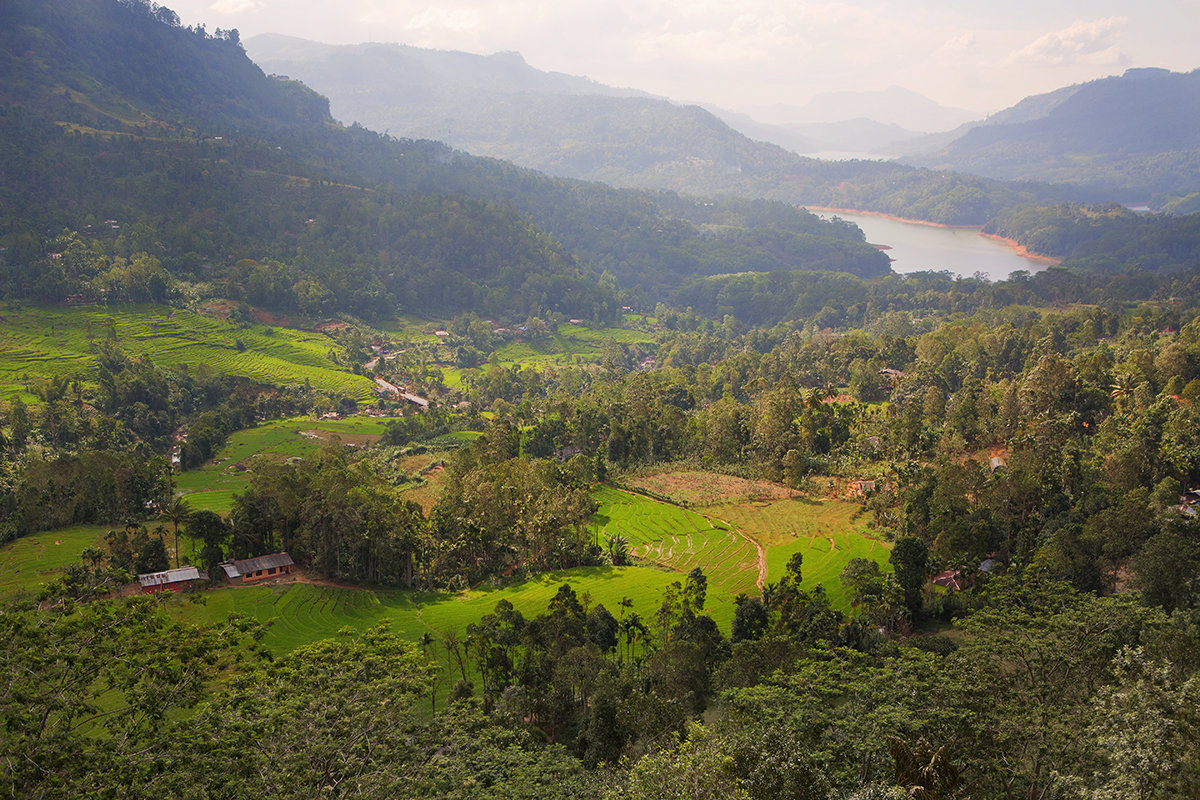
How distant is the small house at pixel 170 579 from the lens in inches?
1404

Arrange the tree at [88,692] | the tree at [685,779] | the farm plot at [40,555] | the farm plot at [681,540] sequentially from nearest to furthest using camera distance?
1. the tree at [88,692]
2. the tree at [685,779]
3. the farm plot at [40,555]
4. the farm plot at [681,540]

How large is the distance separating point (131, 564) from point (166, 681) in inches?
900

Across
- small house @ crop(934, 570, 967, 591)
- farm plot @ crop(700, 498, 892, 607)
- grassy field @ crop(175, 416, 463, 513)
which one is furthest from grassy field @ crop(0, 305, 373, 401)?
small house @ crop(934, 570, 967, 591)

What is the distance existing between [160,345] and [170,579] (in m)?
57.4

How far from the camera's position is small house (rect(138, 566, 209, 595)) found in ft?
117

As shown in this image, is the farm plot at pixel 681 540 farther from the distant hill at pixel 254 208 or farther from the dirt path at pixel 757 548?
the distant hill at pixel 254 208

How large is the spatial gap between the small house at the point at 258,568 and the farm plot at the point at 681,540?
18.9 metres

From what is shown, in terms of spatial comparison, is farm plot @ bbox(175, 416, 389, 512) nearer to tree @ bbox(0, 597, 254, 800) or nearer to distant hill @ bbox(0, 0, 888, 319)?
distant hill @ bbox(0, 0, 888, 319)

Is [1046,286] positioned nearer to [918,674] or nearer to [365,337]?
[365,337]

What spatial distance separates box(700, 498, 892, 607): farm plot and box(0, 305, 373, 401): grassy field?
51005 mm

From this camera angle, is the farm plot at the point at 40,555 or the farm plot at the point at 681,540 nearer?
the farm plot at the point at 40,555

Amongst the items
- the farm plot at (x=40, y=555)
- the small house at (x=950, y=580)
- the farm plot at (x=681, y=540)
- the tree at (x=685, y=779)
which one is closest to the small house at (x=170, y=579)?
the farm plot at (x=40, y=555)

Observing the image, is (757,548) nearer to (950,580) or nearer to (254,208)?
(950,580)

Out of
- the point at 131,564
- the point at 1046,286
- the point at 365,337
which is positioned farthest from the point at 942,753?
the point at 1046,286
